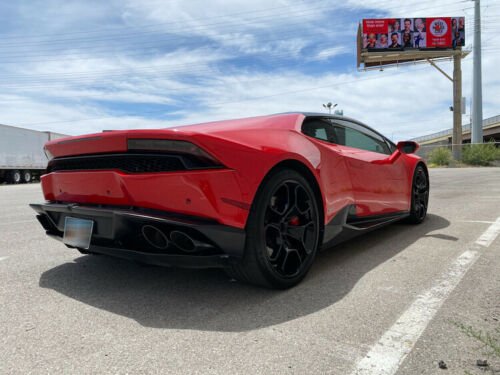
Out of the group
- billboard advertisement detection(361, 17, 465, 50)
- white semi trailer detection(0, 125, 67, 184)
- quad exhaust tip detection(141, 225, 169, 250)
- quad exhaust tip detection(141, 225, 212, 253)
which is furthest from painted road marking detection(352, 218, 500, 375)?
billboard advertisement detection(361, 17, 465, 50)

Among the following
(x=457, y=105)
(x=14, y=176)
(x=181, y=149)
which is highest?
(x=457, y=105)

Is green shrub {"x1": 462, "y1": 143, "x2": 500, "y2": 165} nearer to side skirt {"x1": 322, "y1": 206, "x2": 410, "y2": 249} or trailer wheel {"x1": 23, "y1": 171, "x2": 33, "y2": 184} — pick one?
side skirt {"x1": 322, "y1": 206, "x2": 410, "y2": 249}

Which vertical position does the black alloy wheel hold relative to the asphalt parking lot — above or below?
above

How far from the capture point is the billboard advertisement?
3291cm

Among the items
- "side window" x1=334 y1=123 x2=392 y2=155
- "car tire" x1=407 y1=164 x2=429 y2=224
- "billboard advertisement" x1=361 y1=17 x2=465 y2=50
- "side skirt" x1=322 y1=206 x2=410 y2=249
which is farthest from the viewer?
"billboard advertisement" x1=361 y1=17 x2=465 y2=50

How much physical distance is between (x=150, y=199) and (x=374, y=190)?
7.57ft

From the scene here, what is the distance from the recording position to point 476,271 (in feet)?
9.96

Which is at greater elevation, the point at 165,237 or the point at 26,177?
the point at 165,237

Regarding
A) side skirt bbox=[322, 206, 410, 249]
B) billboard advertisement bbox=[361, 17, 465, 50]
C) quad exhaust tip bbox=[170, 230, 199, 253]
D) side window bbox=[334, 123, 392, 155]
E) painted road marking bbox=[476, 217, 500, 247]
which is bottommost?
painted road marking bbox=[476, 217, 500, 247]

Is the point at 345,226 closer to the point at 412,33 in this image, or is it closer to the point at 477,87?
the point at 477,87

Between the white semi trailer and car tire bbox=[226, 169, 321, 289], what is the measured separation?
25095mm

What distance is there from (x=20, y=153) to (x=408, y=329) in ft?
93.3

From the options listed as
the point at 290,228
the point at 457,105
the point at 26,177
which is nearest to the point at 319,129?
the point at 290,228

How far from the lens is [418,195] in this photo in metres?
5.09
